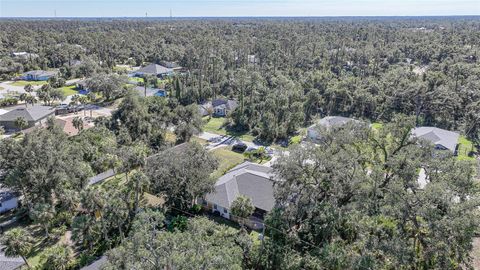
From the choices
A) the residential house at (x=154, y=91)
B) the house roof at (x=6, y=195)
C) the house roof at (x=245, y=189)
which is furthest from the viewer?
the residential house at (x=154, y=91)

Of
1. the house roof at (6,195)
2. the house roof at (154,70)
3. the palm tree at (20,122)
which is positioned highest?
the house roof at (154,70)

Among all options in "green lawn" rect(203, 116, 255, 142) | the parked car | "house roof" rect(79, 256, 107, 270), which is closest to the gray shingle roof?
"house roof" rect(79, 256, 107, 270)

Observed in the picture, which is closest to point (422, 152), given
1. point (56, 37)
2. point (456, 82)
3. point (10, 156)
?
point (10, 156)

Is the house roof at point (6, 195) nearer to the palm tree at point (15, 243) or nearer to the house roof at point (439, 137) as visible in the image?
the palm tree at point (15, 243)

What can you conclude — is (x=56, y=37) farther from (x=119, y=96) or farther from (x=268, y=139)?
(x=268, y=139)

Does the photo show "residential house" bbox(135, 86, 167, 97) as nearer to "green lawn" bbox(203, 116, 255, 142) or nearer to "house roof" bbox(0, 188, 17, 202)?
"green lawn" bbox(203, 116, 255, 142)

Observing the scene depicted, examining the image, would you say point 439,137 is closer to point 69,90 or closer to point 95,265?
point 95,265

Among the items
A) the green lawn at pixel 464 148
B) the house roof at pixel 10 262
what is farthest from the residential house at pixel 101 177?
the green lawn at pixel 464 148
